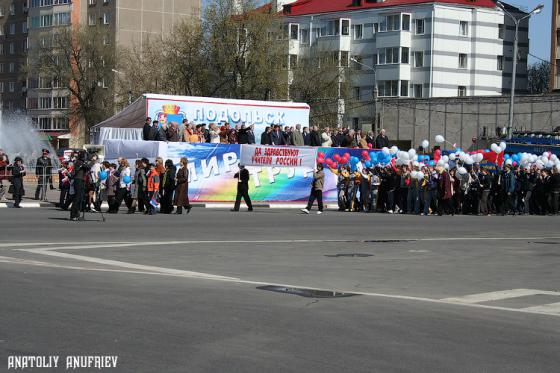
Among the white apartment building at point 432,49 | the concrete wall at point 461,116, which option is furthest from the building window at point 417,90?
the concrete wall at point 461,116

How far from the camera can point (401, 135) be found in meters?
82.7

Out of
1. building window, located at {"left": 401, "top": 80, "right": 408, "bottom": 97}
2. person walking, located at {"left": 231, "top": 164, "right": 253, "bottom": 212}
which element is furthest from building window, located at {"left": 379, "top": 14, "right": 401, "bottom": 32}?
person walking, located at {"left": 231, "top": 164, "right": 253, "bottom": 212}

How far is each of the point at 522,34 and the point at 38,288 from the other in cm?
9041

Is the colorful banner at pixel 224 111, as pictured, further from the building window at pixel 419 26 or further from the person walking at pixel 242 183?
the building window at pixel 419 26

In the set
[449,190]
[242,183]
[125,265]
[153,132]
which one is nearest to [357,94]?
[449,190]

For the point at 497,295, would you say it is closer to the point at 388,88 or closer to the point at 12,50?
the point at 388,88

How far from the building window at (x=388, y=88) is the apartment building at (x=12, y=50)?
5249cm

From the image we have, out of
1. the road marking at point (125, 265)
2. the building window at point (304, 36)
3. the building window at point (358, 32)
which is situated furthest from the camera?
the building window at point (304, 36)

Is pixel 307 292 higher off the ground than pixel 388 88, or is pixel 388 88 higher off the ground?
pixel 388 88

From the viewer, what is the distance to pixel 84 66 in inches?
3740

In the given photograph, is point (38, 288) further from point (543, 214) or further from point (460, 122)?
point (460, 122)

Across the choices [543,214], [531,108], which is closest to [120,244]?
[543,214]

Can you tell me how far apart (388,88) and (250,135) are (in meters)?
58.9

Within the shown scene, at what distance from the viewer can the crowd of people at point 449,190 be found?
113 ft
